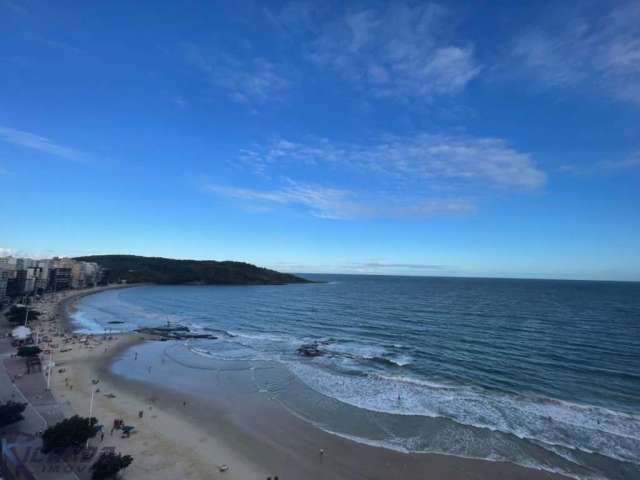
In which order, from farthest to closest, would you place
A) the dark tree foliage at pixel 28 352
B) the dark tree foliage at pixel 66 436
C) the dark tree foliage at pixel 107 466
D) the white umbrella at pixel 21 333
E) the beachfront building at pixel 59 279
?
the beachfront building at pixel 59 279, the white umbrella at pixel 21 333, the dark tree foliage at pixel 28 352, the dark tree foliage at pixel 66 436, the dark tree foliage at pixel 107 466

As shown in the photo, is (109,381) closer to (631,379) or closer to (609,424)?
(609,424)

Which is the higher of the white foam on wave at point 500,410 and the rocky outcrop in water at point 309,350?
the rocky outcrop in water at point 309,350

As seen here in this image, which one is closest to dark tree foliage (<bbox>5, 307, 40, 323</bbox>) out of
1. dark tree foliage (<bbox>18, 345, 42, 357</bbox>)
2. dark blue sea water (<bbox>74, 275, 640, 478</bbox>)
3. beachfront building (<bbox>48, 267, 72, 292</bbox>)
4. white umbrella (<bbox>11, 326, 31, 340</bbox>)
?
dark blue sea water (<bbox>74, 275, 640, 478</bbox>)

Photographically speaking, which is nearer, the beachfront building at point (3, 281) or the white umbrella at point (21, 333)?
the white umbrella at point (21, 333)

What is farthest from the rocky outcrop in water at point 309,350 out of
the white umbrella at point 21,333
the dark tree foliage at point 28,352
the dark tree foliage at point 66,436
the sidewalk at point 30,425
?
the white umbrella at point 21,333

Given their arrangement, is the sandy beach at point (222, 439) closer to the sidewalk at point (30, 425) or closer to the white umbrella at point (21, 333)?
the sidewalk at point (30, 425)

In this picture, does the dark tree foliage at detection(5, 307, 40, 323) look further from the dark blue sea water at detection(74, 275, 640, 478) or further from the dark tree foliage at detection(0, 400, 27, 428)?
the dark tree foliage at detection(0, 400, 27, 428)

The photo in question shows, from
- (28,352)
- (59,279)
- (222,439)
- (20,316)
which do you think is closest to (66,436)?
(222,439)
